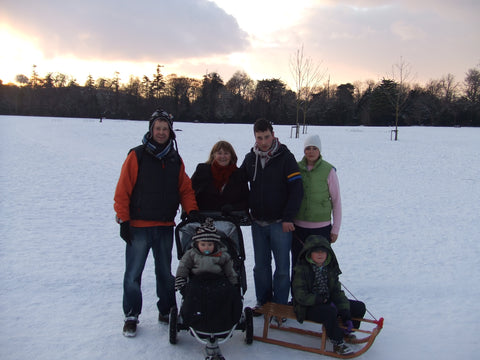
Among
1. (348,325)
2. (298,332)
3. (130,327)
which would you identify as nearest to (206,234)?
(130,327)

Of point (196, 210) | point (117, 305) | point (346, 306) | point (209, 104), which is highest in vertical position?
point (209, 104)

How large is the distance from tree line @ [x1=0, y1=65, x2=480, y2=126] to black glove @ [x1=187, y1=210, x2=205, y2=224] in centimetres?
4198

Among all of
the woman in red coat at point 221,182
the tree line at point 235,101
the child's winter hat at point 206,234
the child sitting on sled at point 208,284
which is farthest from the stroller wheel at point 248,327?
the tree line at point 235,101

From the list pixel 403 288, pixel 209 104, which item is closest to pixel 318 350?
pixel 403 288

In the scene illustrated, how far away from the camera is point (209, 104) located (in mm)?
54219

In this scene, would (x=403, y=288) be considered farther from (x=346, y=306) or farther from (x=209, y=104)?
(x=209, y=104)

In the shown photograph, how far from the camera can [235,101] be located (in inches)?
2206

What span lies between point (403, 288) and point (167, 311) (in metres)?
3.02

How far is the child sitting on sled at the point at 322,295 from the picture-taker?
11.2ft

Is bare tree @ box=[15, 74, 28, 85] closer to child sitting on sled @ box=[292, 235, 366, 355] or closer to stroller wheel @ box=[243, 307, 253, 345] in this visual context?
stroller wheel @ box=[243, 307, 253, 345]

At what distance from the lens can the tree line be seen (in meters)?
48.3

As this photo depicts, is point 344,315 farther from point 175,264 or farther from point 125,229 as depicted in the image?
point 175,264

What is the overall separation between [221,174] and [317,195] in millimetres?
997

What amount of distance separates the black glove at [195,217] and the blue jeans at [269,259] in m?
0.63
